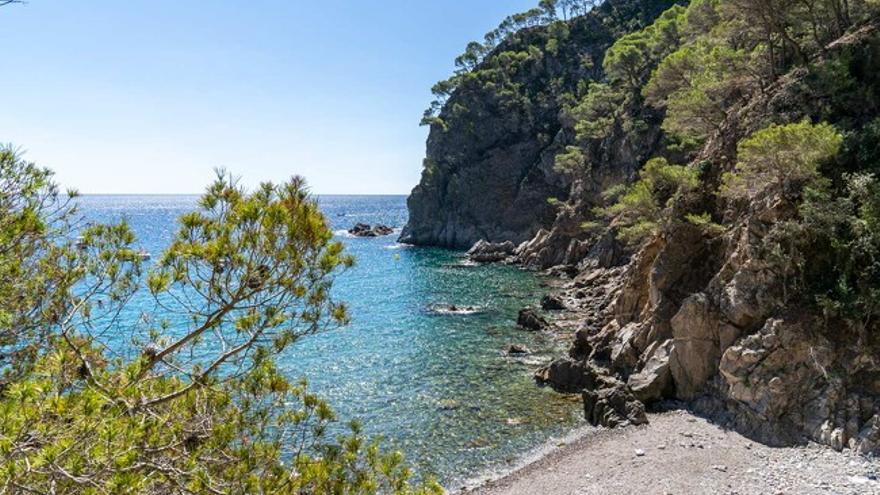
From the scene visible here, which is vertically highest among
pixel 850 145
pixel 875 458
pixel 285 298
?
pixel 850 145

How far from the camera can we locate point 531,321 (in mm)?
32250

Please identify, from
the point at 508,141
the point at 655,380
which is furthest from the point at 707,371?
the point at 508,141

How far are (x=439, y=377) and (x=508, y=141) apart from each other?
62967mm

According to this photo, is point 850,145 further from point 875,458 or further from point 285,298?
point 285,298

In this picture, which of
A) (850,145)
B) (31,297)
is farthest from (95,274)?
(850,145)

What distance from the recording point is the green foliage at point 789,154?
16.9m

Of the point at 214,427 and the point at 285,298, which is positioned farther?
the point at 285,298

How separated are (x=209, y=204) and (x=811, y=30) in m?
29.7

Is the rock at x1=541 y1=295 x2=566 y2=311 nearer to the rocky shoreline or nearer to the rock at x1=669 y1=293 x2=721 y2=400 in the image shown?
the rocky shoreline

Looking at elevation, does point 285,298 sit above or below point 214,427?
above

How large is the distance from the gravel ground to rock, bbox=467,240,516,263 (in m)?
49.0

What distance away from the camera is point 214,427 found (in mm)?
5332

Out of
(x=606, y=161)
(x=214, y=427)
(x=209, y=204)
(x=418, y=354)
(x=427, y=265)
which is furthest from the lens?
(x=427, y=265)

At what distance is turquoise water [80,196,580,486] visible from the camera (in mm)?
17531
